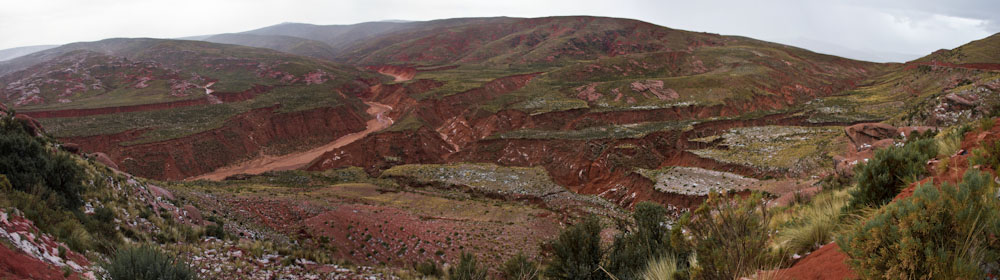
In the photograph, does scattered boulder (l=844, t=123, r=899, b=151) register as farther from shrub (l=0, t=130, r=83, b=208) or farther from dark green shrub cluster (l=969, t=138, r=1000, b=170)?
shrub (l=0, t=130, r=83, b=208)

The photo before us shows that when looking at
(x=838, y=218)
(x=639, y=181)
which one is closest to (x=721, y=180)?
(x=639, y=181)

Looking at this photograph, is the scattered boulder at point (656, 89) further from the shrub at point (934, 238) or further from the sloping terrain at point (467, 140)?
the shrub at point (934, 238)

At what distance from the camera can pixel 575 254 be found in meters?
9.10

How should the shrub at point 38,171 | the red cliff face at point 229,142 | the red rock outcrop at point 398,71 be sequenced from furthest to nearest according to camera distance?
1. the red rock outcrop at point 398,71
2. the red cliff face at point 229,142
3. the shrub at point 38,171

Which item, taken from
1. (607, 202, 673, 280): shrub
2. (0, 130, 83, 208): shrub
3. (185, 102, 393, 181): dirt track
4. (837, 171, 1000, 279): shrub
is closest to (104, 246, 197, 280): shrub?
(0, 130, 83, 208): shrub

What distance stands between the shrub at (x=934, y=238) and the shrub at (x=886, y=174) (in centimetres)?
288

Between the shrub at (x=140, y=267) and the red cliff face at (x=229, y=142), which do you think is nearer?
the shrub at (x=140, y=267)

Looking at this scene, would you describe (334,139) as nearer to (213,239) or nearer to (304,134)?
(304,134)

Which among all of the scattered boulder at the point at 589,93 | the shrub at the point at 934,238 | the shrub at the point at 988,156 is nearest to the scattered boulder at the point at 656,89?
the scattered boulder at the point at 589,93

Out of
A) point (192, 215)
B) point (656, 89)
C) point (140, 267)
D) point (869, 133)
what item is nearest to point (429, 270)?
point (192, 215)

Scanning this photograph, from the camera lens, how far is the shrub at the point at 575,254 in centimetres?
844

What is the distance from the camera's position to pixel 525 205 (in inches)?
1069

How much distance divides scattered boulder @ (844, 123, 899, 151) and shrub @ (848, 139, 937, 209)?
15.7 m

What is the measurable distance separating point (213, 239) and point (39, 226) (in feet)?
12.9
